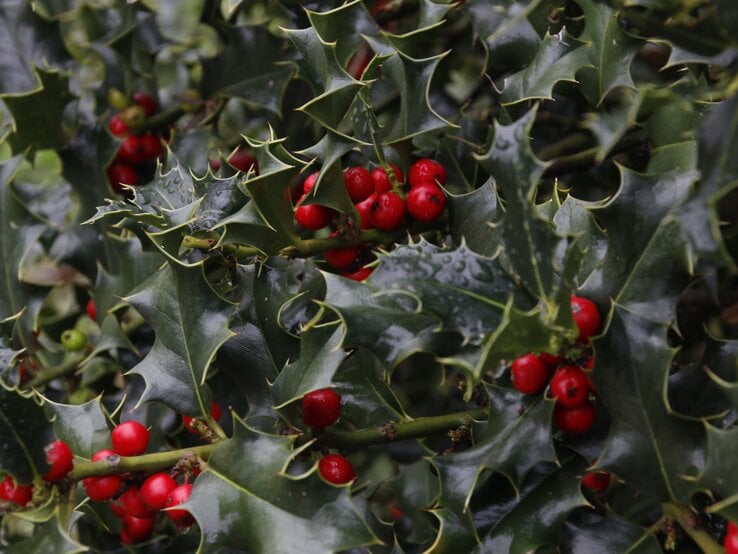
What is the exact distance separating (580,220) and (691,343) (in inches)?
11.6

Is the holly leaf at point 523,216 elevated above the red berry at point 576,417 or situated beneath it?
elevated above

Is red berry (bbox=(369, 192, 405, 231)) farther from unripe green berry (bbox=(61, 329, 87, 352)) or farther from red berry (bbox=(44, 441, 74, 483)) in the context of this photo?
unripe green berry (bbox=(61, 329, 87, 352))

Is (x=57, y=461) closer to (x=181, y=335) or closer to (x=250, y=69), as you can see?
(x=181, y=335)

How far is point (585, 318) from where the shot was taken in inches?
40.1

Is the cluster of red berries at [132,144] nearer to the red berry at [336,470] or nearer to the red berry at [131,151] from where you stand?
the red berry at [131,151]

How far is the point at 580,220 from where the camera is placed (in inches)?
45.3

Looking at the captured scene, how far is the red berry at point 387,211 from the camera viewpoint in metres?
1.29

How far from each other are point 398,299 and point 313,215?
32 cm

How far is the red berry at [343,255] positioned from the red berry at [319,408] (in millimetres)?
236

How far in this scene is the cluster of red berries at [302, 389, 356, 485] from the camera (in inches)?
45.5

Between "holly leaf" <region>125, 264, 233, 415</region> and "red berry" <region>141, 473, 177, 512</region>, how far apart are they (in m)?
0.12

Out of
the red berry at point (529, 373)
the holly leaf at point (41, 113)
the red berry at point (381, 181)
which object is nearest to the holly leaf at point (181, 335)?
the red berry at point (381, 181)

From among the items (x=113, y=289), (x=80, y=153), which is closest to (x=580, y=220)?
(x=113, y=289)

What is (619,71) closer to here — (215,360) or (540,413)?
(540,413)
